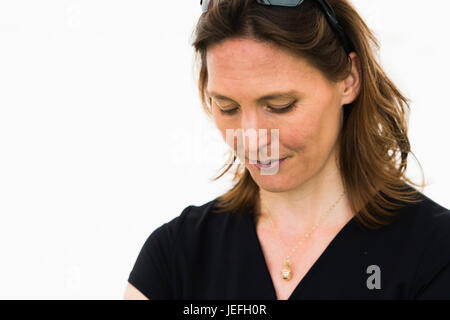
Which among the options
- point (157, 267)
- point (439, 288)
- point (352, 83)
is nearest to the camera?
point (439, 288)

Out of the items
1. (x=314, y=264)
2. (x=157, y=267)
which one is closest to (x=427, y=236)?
(x=314, y=264)

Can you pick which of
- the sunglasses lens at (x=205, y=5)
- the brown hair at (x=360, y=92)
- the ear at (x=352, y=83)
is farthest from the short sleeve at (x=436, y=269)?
the sunglasses lens at (x=205, y=5)

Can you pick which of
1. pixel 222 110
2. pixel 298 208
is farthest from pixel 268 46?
pixel 298 208

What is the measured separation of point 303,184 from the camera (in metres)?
1.43

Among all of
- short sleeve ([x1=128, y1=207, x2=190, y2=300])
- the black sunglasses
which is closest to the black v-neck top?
short sleeve ([x1=128, y1=207, x2=190, y2=300])

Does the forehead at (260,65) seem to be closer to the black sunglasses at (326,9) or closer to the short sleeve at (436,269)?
the black sunglasses at (326,9)

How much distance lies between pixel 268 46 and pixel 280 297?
60 cm

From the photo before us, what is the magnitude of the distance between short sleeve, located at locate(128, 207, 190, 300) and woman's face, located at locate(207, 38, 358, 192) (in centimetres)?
36

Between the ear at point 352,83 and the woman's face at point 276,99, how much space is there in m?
0.03

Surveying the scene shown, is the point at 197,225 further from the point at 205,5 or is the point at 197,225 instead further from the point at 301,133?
the point at 205,5

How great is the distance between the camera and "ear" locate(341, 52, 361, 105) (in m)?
1.34

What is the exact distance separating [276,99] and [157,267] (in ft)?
1.89

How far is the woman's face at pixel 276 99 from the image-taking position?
120 centimetres
